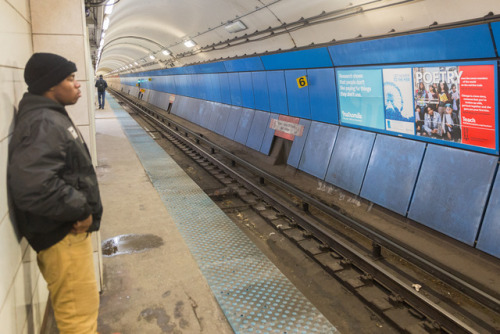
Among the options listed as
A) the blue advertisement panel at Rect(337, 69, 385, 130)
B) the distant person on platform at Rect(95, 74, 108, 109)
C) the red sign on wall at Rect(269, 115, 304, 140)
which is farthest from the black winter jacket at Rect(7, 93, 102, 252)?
the distant person on platform at Rect(95, 74, 108, 109)

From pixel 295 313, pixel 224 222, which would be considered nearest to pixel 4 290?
pixel 295 313

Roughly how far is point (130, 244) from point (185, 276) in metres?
1.02

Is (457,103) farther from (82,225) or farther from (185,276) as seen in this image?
(82,225)

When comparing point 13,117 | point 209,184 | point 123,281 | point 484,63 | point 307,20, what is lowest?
point 209,184

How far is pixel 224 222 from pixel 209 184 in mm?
3735

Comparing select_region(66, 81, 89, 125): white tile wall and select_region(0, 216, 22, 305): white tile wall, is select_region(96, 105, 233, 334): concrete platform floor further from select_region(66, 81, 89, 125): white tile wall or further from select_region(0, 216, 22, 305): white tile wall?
select_region(66, 81, 89, 125): white tile wall

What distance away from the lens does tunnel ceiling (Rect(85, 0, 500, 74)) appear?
5027 millimetres

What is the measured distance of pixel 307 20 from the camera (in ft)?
22.6

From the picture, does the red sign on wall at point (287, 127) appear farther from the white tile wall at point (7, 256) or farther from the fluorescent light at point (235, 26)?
the white tile wall at point (7, 256)

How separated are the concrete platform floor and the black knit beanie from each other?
1.84 metres

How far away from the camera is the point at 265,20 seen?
8195mm

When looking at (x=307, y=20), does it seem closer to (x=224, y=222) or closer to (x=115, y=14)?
(x=224, y=222)

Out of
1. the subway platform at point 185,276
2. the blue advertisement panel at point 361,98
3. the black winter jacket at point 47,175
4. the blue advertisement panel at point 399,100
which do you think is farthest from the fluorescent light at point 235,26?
the black winter jacket at point 47,175

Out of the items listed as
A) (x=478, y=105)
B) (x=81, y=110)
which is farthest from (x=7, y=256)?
(x=478, y=105)
